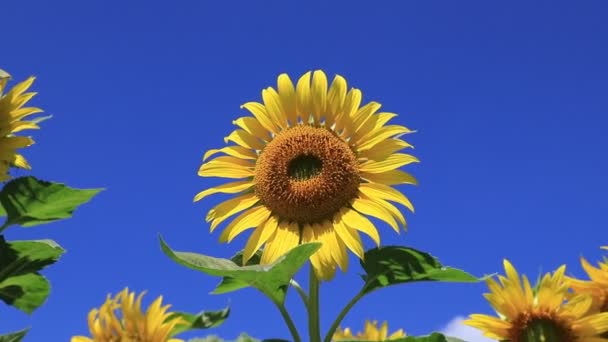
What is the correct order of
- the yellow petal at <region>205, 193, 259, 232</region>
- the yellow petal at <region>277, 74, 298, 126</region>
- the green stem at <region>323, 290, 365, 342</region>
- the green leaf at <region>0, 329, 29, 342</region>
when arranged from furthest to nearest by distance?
the yellow petal at <region>277, 74, 298, 126</region> < the yellow petal at <region>205, 193, 259, 232</region> < the green leaf at <region>0, 329, 29, 342</region> < the green stem at <region>323, 290, 365, 342</region>

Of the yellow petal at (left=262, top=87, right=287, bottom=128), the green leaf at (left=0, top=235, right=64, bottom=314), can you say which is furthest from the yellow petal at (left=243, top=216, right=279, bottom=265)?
the green leaf at (left=0, top=235, right=64, bottom=314)

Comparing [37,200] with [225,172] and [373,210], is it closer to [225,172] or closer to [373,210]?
[225,172]

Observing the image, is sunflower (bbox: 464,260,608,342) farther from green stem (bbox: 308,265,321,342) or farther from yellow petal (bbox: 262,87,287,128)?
yellow petal (bbox: 262,87,287,128)

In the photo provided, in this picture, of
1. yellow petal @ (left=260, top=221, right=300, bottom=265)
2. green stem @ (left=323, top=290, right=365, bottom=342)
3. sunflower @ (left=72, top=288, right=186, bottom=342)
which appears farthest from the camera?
yellow petal @ (left=260, top=221, right=300, bottom=265)

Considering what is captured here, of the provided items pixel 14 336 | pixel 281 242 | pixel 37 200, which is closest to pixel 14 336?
pixel 14 336

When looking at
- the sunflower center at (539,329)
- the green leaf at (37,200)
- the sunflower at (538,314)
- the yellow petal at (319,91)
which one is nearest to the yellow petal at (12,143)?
the green leaf at (37,200)
